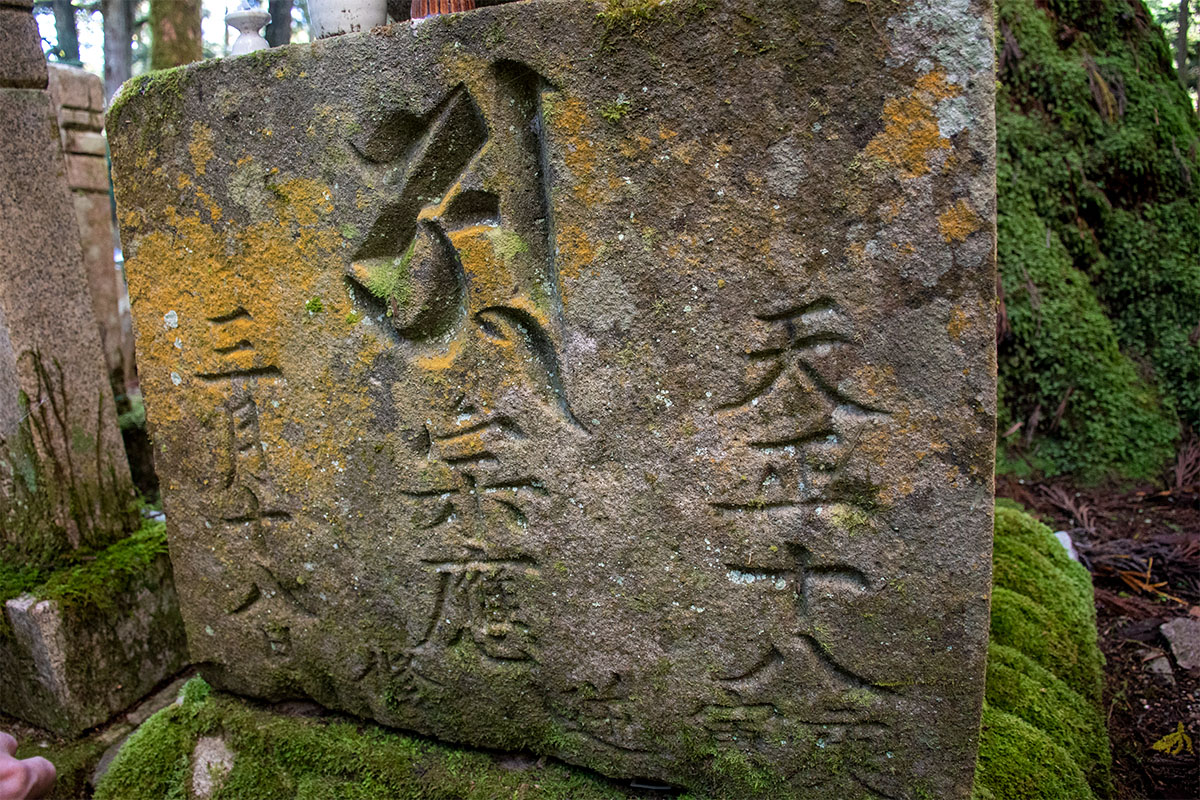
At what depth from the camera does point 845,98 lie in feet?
4.28

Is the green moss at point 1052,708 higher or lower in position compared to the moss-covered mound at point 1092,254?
lower

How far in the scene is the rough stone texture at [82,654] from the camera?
239cm

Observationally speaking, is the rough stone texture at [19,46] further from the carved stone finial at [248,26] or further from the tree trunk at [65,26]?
the tree trunk at [65,26]

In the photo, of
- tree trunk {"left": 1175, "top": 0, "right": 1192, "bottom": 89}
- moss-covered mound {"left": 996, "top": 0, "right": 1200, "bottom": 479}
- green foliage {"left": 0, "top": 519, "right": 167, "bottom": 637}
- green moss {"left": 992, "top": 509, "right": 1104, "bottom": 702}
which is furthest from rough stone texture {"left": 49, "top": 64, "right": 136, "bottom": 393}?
tree trunk {"left": 1175, "top": 0, "right": 1192, "bottom": 89}

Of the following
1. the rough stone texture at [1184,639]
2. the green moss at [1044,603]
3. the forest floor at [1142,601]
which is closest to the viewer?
the forest floor at [1142,601]

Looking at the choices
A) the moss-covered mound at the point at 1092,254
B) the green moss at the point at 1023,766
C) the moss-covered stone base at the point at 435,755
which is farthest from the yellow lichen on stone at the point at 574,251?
the moss-covered mound at the point at 1092,254

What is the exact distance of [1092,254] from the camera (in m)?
3.76

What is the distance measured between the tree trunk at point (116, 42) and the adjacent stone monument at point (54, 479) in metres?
10.5

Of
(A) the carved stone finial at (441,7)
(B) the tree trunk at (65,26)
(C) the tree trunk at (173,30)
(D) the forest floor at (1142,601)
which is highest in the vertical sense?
(B) the tree trunk at (65,26)

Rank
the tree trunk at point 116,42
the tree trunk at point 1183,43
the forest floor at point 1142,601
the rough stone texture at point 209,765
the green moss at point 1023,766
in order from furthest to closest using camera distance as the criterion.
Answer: the tree trunk at point 116,42 < the tree trunk at point 1183,43 < the forest floor at point 1142,601 < the rough stone texture at point 209,765 < the green moss at point 1023,766

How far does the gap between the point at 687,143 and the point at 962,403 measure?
65cm

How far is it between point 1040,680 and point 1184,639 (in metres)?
0.82

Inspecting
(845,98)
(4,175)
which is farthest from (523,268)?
(4,175)

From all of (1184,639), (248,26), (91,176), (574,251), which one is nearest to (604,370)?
(574,251)
